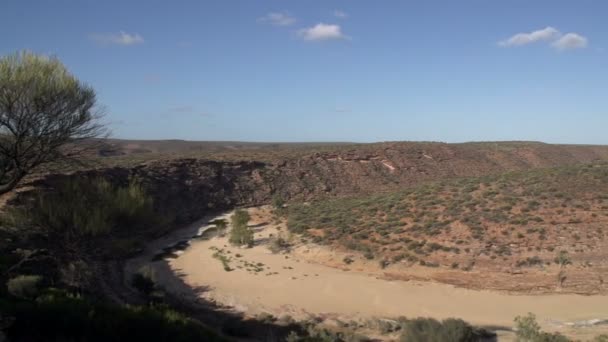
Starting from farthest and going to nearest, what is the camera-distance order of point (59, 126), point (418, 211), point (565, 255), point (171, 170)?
1. point (171, 170)
2. point (418, 211)
3. point (565, 255)
4. point (59, 126)

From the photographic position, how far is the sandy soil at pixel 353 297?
42.0 ft

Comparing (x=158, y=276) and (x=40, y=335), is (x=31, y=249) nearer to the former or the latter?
(x=158, y=276)

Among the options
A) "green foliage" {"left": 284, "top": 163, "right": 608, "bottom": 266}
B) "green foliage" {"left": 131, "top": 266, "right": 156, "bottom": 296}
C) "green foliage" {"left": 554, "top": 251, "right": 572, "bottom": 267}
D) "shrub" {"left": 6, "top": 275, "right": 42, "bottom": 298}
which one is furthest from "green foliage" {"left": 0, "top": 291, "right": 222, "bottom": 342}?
"green foliage" {"left": 554, "top": 251, "right": 572, "bottom": 267}

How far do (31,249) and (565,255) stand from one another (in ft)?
62.6

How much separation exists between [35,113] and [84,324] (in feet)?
29.7

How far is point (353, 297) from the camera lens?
48.0 ft

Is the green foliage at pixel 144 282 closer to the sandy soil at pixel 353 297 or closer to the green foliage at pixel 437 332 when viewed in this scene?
the sandy soil at pixel 353 297

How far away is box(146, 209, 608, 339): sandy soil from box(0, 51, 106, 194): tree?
20.4 feet

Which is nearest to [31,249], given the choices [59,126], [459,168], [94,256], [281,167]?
[94,256]

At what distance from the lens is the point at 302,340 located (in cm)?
1053

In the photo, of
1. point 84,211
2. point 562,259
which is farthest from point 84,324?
point 562,259

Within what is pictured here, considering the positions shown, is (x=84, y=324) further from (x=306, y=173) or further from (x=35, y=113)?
(x=306, y=173)

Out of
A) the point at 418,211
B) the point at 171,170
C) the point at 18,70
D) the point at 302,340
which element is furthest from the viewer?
the point at 171,170

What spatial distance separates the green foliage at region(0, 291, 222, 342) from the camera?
242 inches
